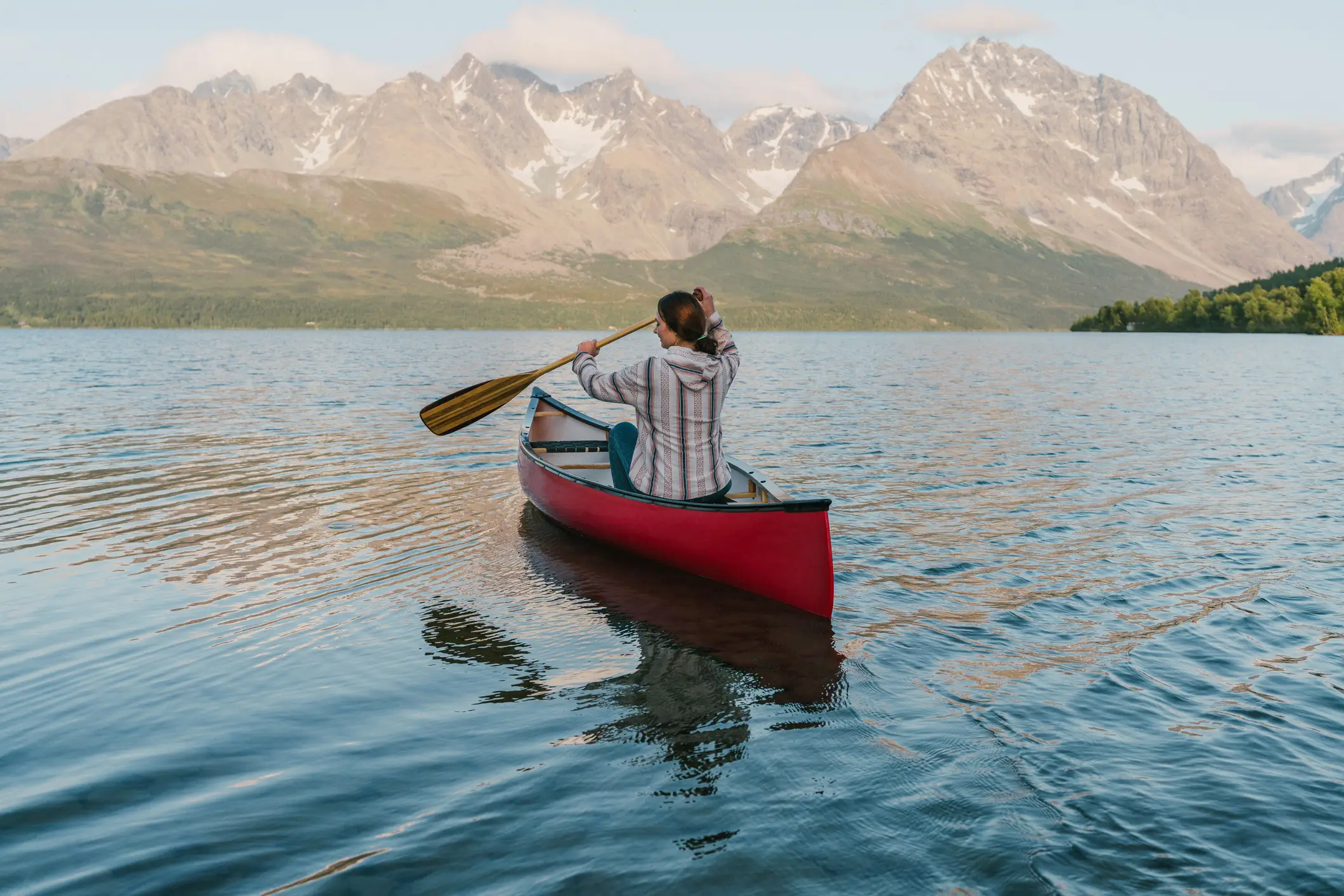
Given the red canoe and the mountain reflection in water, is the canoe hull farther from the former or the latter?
the mountain reflection in water

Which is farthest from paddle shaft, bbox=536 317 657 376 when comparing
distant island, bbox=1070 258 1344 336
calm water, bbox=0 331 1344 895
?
distant island, bbox=1070 258 1344 336

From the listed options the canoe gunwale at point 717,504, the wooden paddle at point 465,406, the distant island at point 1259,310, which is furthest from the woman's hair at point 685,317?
the distant island at point 1259,310

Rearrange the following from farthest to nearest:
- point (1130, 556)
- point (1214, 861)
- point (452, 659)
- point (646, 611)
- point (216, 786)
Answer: point (1130, 556) → point (646, 611) → point (452, 659) → point (216, 786) → point (1214, 861)

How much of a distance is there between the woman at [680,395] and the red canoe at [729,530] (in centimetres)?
36

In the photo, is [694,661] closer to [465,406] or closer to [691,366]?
[691,366]

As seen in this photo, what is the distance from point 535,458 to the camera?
15633mm

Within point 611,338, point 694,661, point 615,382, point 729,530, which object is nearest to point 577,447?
point 611,338

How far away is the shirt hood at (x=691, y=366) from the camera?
34.3 ft

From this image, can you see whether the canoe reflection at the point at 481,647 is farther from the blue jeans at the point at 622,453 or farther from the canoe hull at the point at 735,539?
the blue jeans at the point at 622,453

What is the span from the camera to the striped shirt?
414 inches

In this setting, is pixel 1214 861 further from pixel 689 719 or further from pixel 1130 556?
pixel 1130 556

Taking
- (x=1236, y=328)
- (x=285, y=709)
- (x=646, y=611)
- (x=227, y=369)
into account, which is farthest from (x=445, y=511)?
(x=1236, y=328)

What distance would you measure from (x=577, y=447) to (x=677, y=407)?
24.2ft

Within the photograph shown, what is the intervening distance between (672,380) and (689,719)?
13.3ft
